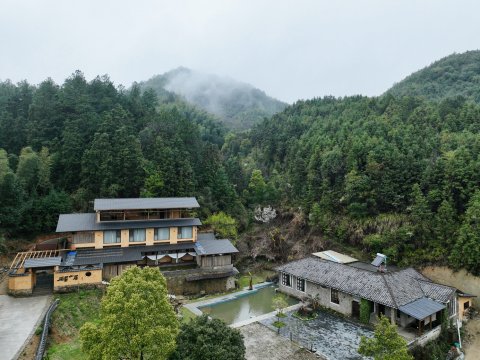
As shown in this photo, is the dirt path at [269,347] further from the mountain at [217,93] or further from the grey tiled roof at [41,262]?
the mountain at [217,93]

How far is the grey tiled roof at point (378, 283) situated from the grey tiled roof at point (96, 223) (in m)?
10.7

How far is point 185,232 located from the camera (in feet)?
94.4

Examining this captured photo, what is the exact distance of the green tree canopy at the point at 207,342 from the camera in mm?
12039

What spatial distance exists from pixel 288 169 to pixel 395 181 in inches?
652

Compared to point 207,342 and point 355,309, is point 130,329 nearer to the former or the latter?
point 207,342

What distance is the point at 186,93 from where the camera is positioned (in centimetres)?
12500

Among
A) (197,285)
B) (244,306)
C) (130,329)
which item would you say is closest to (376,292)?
(244,306)

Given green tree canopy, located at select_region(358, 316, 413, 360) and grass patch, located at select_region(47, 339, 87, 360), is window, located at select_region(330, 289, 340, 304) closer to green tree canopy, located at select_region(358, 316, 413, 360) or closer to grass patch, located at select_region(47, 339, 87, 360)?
green tree canopy, located at select_region(358, 316, 413, 360)

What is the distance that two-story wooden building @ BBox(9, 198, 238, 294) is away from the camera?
23.6 metres

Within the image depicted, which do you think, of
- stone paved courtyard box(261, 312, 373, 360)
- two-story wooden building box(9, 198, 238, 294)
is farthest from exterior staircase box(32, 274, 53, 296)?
stone paved courtyard box(261, 312, 373, 360)

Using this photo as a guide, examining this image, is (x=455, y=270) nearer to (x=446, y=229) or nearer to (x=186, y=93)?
(x=446, y=229)

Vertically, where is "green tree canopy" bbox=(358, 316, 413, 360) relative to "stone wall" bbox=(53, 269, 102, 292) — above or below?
above

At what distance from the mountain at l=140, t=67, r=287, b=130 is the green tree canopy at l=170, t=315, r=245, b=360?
95065mm

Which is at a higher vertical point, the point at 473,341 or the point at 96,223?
the point at 96,223
